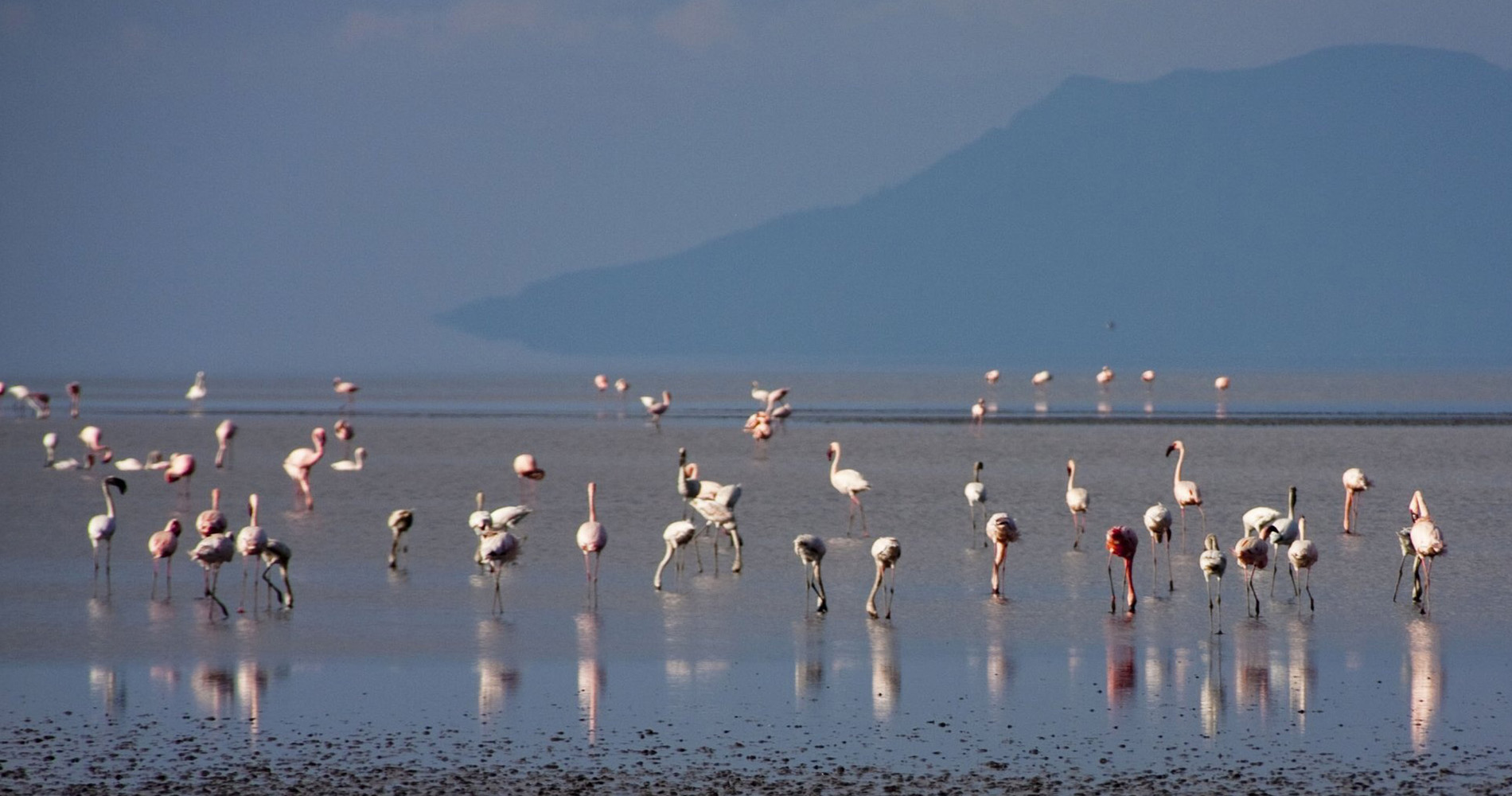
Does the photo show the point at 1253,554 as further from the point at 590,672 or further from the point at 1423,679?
the point at 590,672

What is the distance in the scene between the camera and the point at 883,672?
416 inches

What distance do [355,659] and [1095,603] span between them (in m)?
5.47

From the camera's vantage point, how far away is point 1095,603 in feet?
42.9

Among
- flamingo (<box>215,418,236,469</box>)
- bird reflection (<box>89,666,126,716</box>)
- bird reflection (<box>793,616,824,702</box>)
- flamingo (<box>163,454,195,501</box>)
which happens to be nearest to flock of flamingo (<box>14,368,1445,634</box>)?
bird reflection (<box>793,616,824,702</box>)

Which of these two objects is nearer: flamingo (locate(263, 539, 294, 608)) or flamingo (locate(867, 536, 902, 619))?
flamingo (locate(867, 536, 902, 619))

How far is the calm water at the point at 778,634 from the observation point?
8945 millimetres

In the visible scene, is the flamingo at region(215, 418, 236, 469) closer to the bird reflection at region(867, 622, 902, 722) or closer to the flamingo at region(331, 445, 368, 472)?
the flamingo at region(331, 445, 368, 472)

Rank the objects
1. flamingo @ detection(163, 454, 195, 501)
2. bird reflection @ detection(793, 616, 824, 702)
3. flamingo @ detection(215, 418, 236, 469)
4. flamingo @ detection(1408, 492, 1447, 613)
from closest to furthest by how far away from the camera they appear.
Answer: bird reflection @ detection(793, 616, 824, 702) < flamingo @ detection(1408, 492, 1447, 613) < flamingo @ detection(163, 454, 195, 501) < flamingo @ detection(215, 418, 236, 469)

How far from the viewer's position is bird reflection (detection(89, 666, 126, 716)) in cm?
952

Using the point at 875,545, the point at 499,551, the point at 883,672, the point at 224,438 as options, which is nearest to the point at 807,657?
the point at 883,672

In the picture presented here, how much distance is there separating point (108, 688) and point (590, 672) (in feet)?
9.03

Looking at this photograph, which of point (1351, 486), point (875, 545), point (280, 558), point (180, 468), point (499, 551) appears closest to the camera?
point (875, 545)

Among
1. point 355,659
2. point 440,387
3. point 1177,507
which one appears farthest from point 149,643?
point 440,387

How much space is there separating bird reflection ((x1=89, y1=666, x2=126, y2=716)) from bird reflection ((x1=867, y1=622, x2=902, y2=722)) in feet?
13.5
